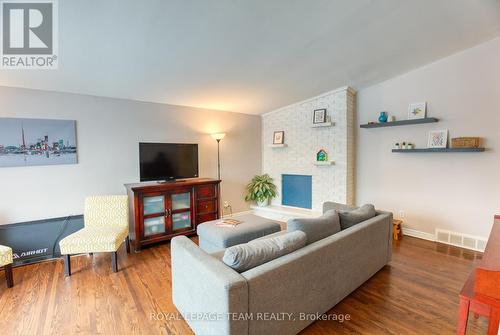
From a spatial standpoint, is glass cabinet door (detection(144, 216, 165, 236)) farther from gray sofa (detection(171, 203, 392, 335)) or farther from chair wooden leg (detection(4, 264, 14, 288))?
gray sofa (detection(171, 203, 392, 335))

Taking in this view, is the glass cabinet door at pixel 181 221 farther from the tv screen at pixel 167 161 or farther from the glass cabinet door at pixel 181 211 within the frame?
the tv screen at pixel 167 161

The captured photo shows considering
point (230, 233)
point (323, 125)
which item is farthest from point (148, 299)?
point (323, 125)

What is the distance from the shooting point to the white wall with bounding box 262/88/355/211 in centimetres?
432

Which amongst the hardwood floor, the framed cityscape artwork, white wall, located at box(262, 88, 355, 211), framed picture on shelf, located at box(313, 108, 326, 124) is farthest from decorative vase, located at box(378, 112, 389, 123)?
the framed cityscape artwork

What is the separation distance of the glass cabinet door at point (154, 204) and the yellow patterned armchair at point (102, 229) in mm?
285

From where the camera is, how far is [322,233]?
210 cm

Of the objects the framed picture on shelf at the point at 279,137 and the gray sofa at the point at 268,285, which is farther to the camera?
the framed picture on shelf at the point at 279,137

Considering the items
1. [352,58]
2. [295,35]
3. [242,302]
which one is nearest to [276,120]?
[352,58]

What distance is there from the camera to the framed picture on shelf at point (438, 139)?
351cm

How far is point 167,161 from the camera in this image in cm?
381

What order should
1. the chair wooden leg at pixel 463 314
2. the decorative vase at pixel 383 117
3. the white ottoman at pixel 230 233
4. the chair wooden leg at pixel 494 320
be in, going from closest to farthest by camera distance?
the chair wooden leg at pixel 494 320 → the chair wooden leg at pixel 463 314 → the white ottoman at pixel 230 233 → the decorative vase at pixel 383 117

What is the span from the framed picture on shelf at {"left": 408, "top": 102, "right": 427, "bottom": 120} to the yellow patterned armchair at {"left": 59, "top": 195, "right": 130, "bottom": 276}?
14.7ft

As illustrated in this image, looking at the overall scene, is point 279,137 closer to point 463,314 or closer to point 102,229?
point 102,229

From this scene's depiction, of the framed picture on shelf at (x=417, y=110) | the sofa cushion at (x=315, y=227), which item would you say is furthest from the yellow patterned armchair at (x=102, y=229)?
the framed picture on shelf at (x=417, y=110)
